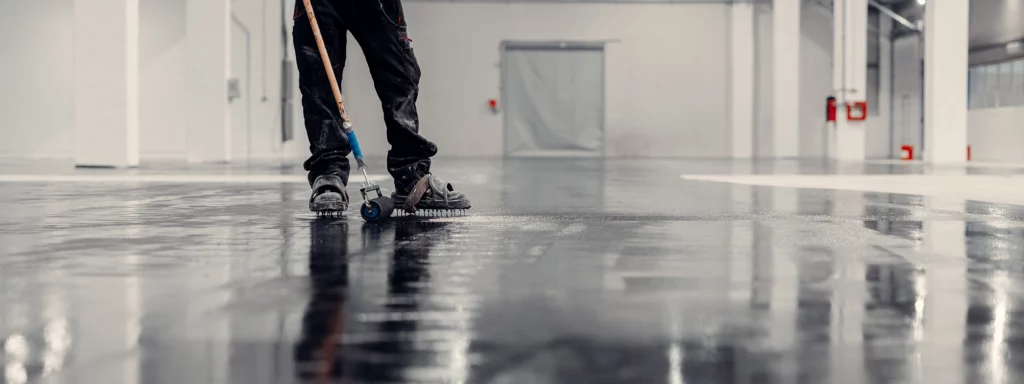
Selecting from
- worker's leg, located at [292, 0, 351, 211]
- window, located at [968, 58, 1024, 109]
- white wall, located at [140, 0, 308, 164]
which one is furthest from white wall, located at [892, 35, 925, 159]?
worker's leg, located at [292, 0, 351, 211]

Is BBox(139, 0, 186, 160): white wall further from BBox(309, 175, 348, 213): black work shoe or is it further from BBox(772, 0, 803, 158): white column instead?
BBox(309, 175, 348, 213): black work shoe

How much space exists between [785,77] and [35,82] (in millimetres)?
12547

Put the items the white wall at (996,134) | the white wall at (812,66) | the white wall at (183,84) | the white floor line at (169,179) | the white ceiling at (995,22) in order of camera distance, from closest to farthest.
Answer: the white floor line at (169,179) < the white wall at (183,84) < the white ceiling at (995,22) < the white wall at (996,134) < the white wall at (812,66)

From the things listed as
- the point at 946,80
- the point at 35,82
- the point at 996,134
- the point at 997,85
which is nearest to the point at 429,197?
the point at 946,80

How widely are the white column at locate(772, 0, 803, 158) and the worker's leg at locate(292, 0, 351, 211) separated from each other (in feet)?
54.0

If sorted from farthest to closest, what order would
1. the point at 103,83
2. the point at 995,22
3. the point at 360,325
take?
the point at 995,22
the point at 103,83
the point at 360,325

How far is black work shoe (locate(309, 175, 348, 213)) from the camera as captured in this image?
11.3 feet

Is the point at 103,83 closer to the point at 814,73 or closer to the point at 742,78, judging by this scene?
the point at 742,78

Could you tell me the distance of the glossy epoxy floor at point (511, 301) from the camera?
118 cm

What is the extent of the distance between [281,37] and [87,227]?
1234 centimetres

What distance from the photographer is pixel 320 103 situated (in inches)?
139

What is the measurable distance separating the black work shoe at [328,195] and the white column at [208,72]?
1003 centimetres

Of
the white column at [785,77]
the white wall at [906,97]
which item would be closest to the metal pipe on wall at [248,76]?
the white column at [785,77]

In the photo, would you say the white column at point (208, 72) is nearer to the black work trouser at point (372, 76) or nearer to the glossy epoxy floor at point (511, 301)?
the black work trouser at point (372, 76)
